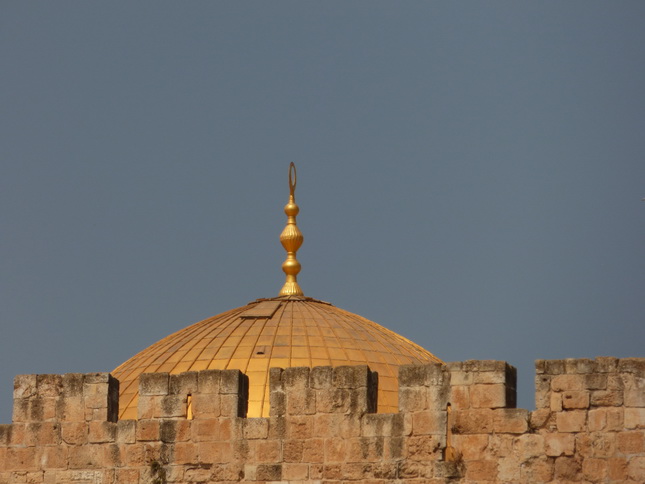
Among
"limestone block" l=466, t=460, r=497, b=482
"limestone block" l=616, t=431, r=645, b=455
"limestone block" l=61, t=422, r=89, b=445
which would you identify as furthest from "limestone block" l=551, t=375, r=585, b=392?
"limestone block" l=61, t=422, r=89, b=445

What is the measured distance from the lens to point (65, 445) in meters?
26.6

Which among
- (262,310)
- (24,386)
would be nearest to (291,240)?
(262,310)

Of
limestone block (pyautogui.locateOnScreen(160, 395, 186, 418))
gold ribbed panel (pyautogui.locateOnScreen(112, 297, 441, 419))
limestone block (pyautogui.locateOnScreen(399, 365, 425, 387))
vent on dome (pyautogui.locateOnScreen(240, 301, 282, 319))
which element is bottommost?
limestone block (pyautogui.locateOnScreen(160, 395, 186, 418))

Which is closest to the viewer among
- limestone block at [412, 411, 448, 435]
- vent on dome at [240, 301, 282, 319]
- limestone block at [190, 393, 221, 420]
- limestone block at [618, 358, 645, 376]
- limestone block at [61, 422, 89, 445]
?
limestone block at [618, 358, 645, 376]

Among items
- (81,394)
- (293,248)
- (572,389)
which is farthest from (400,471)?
(293,248)

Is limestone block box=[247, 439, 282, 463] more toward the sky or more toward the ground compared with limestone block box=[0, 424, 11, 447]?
more toward the ground

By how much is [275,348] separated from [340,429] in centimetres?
1784

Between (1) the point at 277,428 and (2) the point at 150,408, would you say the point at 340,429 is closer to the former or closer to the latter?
(1) the point at 277,428

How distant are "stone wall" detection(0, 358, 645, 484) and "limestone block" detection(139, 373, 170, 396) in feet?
0.04

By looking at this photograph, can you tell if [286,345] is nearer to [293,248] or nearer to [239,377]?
[293,248]

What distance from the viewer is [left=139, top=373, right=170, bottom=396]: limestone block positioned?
26.4 metres

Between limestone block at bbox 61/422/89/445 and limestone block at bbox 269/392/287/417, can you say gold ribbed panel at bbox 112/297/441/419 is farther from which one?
limestone block at bbox 269/392/287/417

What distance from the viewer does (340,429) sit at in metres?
25.6

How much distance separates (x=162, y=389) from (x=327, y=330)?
60.8ft
